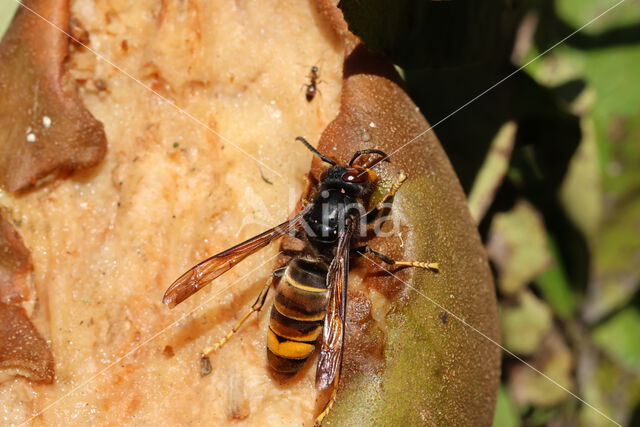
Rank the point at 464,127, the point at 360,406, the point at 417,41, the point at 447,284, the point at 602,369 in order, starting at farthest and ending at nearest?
the point at 602,369 < the point at 464,127 < the point at 417,41 < the point at 447,284 < the point at 360,406

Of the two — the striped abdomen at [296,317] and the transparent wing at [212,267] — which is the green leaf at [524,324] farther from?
the transparent wing at [212,267]

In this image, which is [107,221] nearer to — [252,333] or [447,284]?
[252,333]

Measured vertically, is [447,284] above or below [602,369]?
above

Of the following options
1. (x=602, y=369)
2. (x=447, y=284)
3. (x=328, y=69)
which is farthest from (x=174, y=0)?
(x=602, y=369)

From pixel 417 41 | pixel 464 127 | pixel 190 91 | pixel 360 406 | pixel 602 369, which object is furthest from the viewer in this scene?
pixel 602 369

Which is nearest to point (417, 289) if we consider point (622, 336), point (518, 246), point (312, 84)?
point (312, 84)

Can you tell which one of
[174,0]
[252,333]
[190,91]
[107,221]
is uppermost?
[174,0]

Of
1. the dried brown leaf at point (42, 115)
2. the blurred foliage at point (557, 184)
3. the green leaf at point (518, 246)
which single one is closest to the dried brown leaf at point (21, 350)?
the dried brown leaf at point (42, 115)
